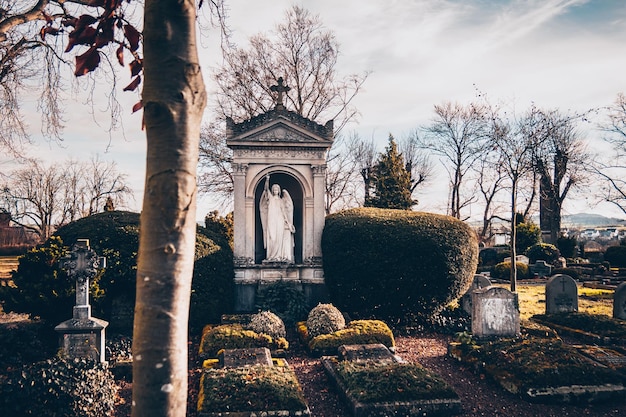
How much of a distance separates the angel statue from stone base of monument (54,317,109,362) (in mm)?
4988

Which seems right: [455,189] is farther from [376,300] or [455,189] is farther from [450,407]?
[450,407]

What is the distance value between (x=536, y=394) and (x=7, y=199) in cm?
3719

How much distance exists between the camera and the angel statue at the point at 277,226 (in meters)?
12.0

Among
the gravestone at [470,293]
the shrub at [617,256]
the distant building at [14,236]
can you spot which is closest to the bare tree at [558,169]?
the shrub at [617,256]

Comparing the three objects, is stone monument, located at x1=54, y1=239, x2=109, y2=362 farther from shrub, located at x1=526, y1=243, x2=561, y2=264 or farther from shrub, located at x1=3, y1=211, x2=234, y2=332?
shrub, located at x1=526, y1=243, x2=561, y2=264

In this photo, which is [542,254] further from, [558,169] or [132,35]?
[132,35]

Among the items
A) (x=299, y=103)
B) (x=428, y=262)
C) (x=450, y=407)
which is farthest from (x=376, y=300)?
(x=299, y=103)

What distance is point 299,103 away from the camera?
82.2ft

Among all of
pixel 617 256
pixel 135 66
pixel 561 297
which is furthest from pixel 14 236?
pixel 617 256

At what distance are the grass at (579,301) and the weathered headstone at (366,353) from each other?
626 centimetres

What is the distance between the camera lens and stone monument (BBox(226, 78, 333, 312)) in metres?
11.7

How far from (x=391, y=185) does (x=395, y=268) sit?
9.53m

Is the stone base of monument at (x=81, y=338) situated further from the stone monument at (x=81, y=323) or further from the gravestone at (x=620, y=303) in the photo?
the gravestone at (x=620, y=303)

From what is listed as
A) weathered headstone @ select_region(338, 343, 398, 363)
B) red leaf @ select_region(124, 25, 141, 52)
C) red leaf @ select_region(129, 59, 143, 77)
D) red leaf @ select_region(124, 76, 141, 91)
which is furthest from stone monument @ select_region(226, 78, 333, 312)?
red leaf @ select_region(124, 25, 141, 52)
